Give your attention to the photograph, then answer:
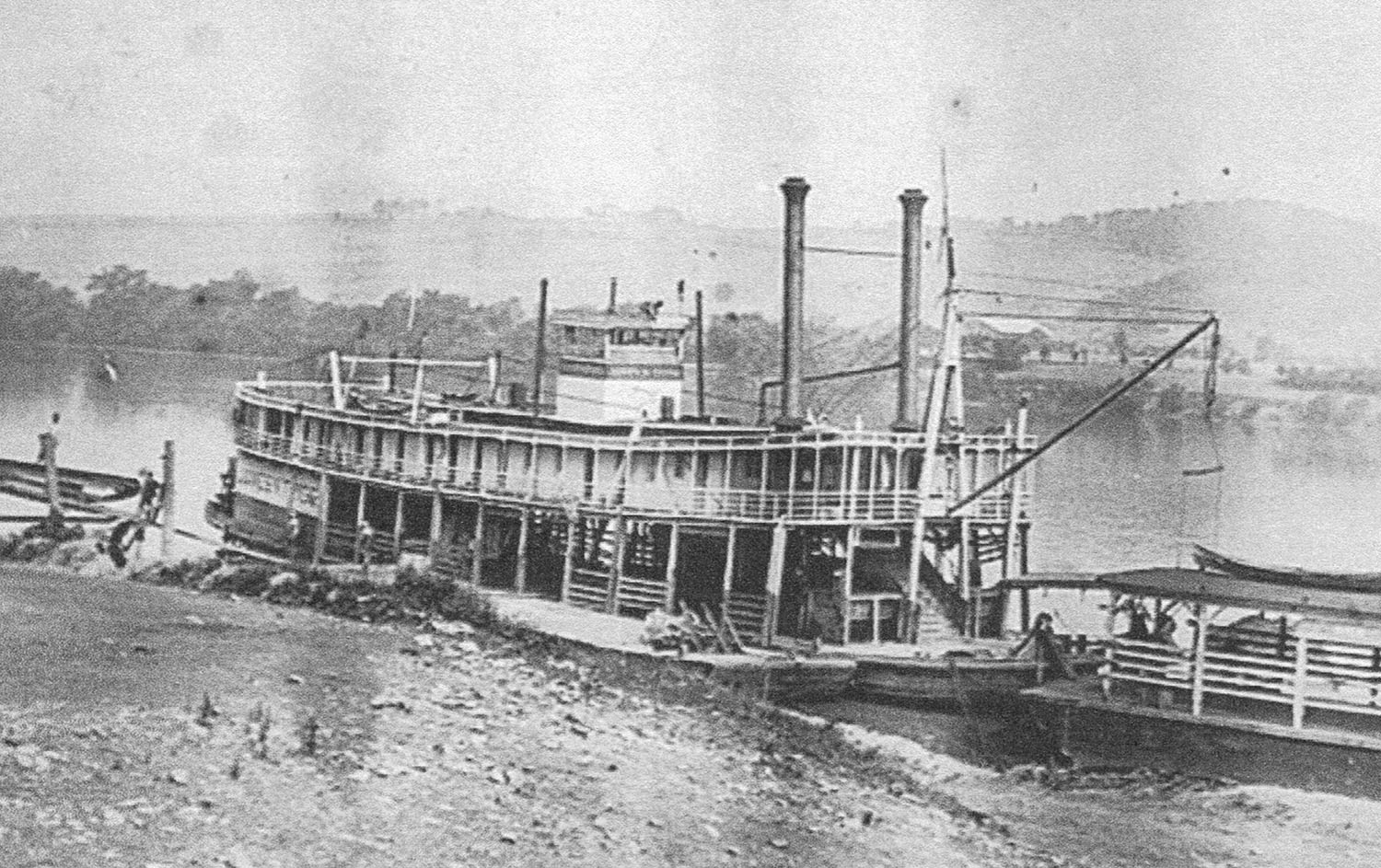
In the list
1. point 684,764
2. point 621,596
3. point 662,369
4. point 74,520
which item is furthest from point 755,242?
point 684,764

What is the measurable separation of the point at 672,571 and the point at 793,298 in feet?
13.9

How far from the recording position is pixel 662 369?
23.9 m

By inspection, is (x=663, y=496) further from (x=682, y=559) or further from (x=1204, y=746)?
(x=1204, y=746)

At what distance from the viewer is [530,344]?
38.7 m

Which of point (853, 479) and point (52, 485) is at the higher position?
point (853, 479)

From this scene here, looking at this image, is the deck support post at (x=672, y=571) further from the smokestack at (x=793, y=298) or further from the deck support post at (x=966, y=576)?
the deck support post at (x=966, y=576)

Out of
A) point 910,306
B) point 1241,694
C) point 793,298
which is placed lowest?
point 1241,694

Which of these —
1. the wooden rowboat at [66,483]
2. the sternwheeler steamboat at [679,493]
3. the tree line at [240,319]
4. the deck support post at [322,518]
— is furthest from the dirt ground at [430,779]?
the tree line at [240,319]

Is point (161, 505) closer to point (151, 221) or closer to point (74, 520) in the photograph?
point (74, 520)

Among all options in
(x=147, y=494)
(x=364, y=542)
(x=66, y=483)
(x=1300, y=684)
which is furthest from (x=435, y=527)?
(x=1300, y=684)

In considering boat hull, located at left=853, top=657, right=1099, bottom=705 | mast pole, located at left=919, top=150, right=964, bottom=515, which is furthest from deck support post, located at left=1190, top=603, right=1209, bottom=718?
mast pole, located at left=919, top=150, right=964, bottom=515

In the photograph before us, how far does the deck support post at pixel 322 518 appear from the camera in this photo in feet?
77.3

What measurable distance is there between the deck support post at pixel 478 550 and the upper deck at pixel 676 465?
313 millimetres

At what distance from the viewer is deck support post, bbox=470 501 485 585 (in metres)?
21.9
